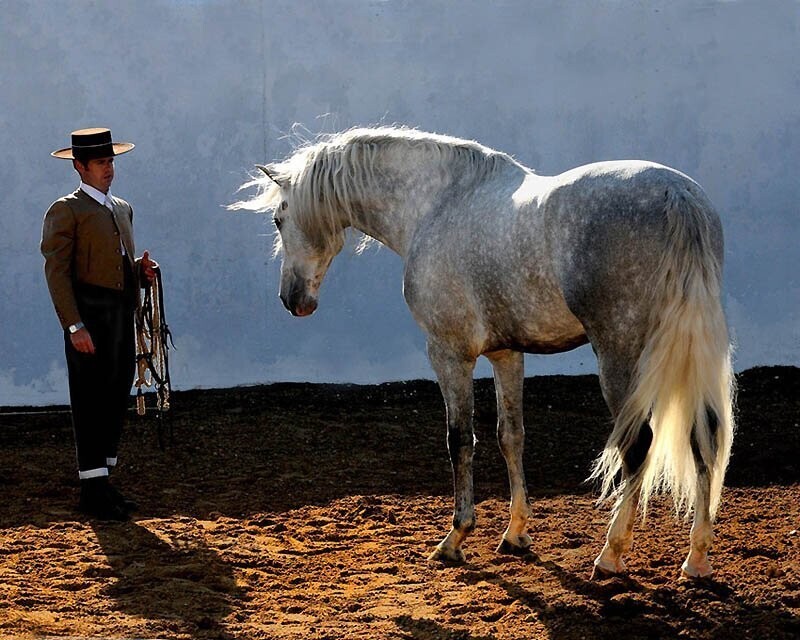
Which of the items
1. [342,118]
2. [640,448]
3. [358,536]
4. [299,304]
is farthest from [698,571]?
[342,118]

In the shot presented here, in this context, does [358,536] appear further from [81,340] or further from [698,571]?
[698,571]

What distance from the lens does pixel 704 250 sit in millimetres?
3262

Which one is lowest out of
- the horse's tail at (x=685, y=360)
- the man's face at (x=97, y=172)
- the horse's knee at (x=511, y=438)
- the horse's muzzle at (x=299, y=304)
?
the horse's knee at (x=511, y=438)

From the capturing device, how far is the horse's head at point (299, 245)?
448cm

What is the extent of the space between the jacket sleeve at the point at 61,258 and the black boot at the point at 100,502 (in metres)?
0.74

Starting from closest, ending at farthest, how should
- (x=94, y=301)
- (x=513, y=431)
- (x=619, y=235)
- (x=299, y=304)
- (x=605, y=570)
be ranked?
(x=619, y=235) < (x=605, y=570) < (x=513, y=431) < (x=299, y=304) < (x=94, y=301)

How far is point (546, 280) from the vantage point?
3598mm

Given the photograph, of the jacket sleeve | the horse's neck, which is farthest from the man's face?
the horse's neck

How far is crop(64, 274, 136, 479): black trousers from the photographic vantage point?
191 inches

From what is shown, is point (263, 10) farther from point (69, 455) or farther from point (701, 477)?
point (701, 477)

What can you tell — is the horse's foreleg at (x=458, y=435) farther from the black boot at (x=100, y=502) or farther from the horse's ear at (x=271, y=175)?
the black boot at (x=100, y=502)

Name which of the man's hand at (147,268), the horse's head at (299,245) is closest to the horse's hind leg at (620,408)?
the horse's head at (299,245)

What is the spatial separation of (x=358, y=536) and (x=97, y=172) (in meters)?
1.97

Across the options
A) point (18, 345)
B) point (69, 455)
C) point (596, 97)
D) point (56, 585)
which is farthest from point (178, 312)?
point (56, 585)
